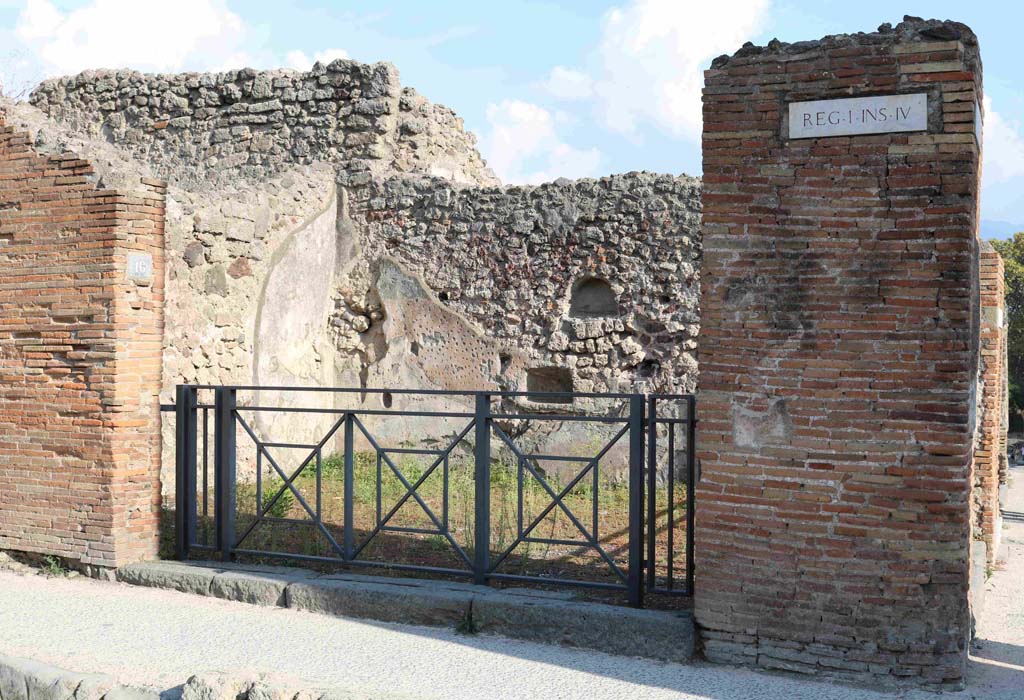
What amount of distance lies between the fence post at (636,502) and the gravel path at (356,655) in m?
0.46

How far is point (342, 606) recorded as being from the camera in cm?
568

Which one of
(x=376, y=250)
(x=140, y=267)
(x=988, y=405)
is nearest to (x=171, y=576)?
(x=140, y=267)

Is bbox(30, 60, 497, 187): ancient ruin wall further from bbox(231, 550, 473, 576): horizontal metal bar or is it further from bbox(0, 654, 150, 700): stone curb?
bbox(0, 654, 150, 700): stone curb

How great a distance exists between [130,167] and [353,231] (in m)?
2.33

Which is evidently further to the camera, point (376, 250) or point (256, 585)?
point (376, 250)

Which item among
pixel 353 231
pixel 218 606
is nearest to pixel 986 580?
pixel 218 606

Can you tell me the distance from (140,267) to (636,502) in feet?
11.4

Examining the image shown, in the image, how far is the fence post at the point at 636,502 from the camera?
535 cm

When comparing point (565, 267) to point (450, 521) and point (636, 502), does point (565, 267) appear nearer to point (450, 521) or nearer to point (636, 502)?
point (450, 521)

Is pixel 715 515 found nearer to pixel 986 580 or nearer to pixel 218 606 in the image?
pixel 218 606

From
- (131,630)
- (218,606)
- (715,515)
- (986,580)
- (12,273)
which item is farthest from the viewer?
(986,580)

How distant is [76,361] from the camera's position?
6430 millimetres

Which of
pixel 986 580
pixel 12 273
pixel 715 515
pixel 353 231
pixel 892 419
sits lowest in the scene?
pixel 986 580

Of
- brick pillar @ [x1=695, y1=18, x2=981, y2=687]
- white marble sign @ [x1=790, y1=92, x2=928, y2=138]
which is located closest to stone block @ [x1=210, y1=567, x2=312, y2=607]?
brick pillar @ [x1=695, y1=18, x2=981, y2=687]
